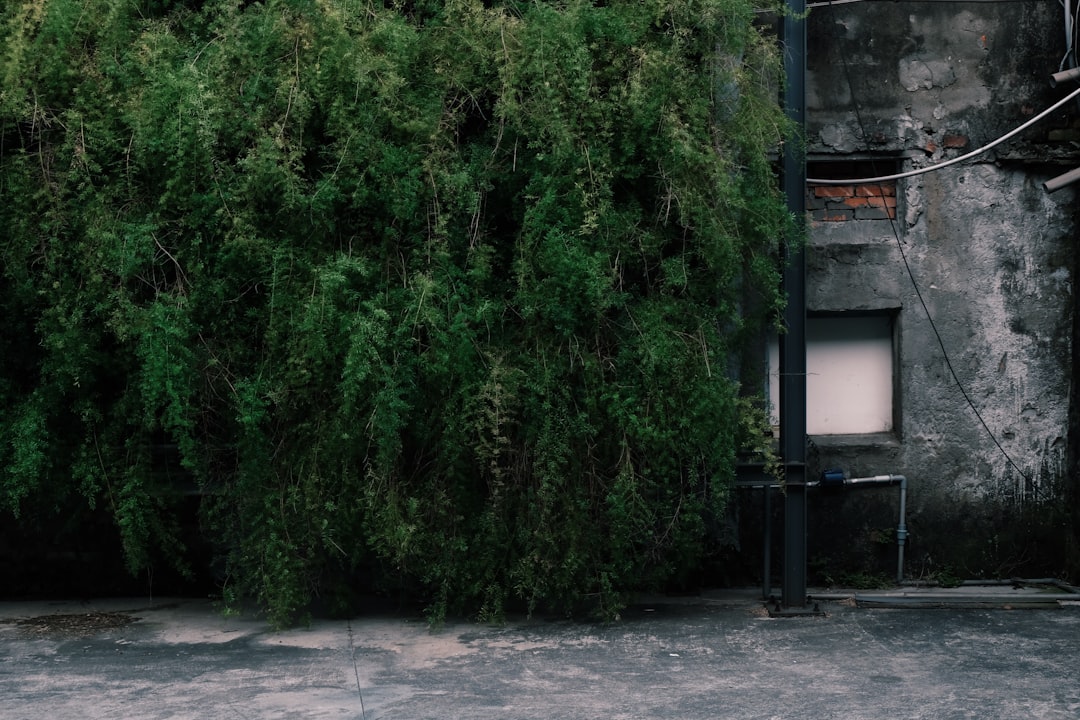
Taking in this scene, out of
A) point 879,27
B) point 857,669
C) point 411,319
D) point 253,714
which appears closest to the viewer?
point 253,714

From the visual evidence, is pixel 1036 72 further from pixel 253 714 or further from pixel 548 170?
pixel 253 714

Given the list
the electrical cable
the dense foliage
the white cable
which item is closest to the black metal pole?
the dense foliage

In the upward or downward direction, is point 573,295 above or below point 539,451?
above

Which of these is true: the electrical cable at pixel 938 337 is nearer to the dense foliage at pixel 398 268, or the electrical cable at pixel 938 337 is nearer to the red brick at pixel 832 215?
the red brick at pixel 832 215

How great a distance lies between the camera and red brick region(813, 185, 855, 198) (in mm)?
8602

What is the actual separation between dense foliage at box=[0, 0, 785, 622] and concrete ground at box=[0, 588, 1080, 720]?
0.43 meters

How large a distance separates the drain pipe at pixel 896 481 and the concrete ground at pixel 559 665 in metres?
0.65

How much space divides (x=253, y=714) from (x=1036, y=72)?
6692 mm

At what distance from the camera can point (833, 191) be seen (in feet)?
28.2

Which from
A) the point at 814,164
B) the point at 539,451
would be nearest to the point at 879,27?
the point at 814,164

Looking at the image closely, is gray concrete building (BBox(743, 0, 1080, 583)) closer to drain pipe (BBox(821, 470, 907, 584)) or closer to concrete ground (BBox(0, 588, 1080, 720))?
drain pipe (BBox(821, 470, 907, 584))

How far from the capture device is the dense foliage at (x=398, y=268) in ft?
23.4

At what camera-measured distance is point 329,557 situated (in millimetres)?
7719

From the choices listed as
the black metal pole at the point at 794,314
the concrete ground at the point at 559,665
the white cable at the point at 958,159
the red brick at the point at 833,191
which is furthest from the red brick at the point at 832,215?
the concrete ground at the point at 559,665
